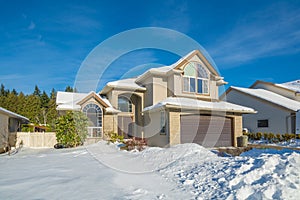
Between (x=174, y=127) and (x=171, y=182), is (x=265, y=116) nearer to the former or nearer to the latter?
(x=174, y=127)

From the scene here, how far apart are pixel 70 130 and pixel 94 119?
271cm

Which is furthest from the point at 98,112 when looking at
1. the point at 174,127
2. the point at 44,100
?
the point at 44,100

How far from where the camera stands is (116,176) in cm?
686

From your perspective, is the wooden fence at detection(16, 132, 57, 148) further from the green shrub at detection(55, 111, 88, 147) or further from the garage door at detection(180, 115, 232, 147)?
the garage door at detection(180, 115, 232, 147)

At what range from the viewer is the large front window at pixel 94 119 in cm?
1894

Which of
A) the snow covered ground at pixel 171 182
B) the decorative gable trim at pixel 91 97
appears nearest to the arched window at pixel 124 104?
the decorative gable trim at pixel 91 97

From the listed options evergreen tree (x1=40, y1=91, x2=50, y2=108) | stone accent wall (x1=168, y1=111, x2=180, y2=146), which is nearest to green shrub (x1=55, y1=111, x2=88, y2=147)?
stone accent wall (x1=168, y1=111, x2=180, y2=146)

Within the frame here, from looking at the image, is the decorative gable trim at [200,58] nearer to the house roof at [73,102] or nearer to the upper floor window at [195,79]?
the upper floor window at [195,79]

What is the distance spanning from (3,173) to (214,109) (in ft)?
41.9

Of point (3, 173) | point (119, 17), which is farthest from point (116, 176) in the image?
point (119, 17)

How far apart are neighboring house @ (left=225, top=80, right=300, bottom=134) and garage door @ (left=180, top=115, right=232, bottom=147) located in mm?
7601

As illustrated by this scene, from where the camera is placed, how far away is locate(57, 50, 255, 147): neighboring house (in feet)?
50.2

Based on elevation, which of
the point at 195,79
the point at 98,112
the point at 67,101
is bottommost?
the point at 98,112

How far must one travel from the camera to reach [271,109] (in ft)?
72.5
